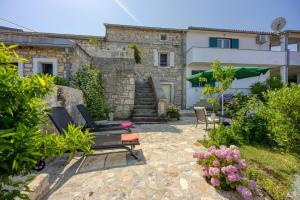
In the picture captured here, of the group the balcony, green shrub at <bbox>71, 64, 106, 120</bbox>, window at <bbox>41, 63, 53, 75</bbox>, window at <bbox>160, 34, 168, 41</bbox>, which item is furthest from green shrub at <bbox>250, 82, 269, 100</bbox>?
window at <bbox>41, 63, 53, 75</bbox>

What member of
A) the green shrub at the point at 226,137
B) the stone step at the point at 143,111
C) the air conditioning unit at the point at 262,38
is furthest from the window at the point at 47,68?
the air conditioning unit at the point at 262,38

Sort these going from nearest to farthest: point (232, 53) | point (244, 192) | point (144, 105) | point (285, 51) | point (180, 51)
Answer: point (244, 192), point (144, 105), point (232, 53), point (285, 51), point (180, 51)

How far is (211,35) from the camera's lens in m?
13.4

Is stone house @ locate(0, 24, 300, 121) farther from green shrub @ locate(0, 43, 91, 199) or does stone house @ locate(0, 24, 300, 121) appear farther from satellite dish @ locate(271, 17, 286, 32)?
green shrub @ locate(0, 43, 91, 199)

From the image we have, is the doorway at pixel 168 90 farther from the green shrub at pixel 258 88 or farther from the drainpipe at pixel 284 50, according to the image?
the drainpipe at pixel 284 50

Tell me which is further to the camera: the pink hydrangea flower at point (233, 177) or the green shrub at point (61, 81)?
the green shrub at point (61, 81)

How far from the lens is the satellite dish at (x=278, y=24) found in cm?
1223

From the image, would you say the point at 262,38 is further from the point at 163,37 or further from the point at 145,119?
the point at 145,119

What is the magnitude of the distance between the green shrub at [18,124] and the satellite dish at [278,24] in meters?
17.0

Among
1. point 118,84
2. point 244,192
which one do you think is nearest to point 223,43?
point 118,84

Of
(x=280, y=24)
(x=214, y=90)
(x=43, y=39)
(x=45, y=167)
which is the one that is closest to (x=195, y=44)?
(x=280, y=24)

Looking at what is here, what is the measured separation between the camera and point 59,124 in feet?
11.0

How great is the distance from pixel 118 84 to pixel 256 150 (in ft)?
23.0

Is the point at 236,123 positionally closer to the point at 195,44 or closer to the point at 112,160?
the point at 112,160
